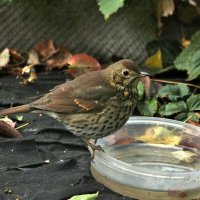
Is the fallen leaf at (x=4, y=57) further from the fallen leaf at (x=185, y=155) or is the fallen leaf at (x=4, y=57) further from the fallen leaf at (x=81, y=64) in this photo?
the fallen leaf at (x=185, y=155)

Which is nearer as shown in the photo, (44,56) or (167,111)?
(167,111)

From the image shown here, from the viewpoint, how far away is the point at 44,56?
19.7ft

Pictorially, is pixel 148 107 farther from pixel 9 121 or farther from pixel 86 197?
pixel 86 197

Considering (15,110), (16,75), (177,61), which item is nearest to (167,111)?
(177,61)

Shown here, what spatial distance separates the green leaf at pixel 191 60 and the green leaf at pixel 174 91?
0.25 metres

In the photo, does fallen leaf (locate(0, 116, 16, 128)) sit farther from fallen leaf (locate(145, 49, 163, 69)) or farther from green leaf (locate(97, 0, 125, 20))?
fallen leaf (locate(145, 49, 163, 69))

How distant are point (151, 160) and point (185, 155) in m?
0.23

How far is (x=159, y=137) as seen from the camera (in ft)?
14.2

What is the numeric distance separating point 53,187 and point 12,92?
5.66ft

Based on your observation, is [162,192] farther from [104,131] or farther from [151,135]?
[151,135]

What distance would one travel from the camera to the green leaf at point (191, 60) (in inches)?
207

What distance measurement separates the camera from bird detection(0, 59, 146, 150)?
3893 millimetres

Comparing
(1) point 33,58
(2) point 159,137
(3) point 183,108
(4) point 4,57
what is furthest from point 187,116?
(4) point 4,57

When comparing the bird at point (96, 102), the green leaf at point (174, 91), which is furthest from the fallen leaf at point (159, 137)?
the green leaf at point (174, 91)
